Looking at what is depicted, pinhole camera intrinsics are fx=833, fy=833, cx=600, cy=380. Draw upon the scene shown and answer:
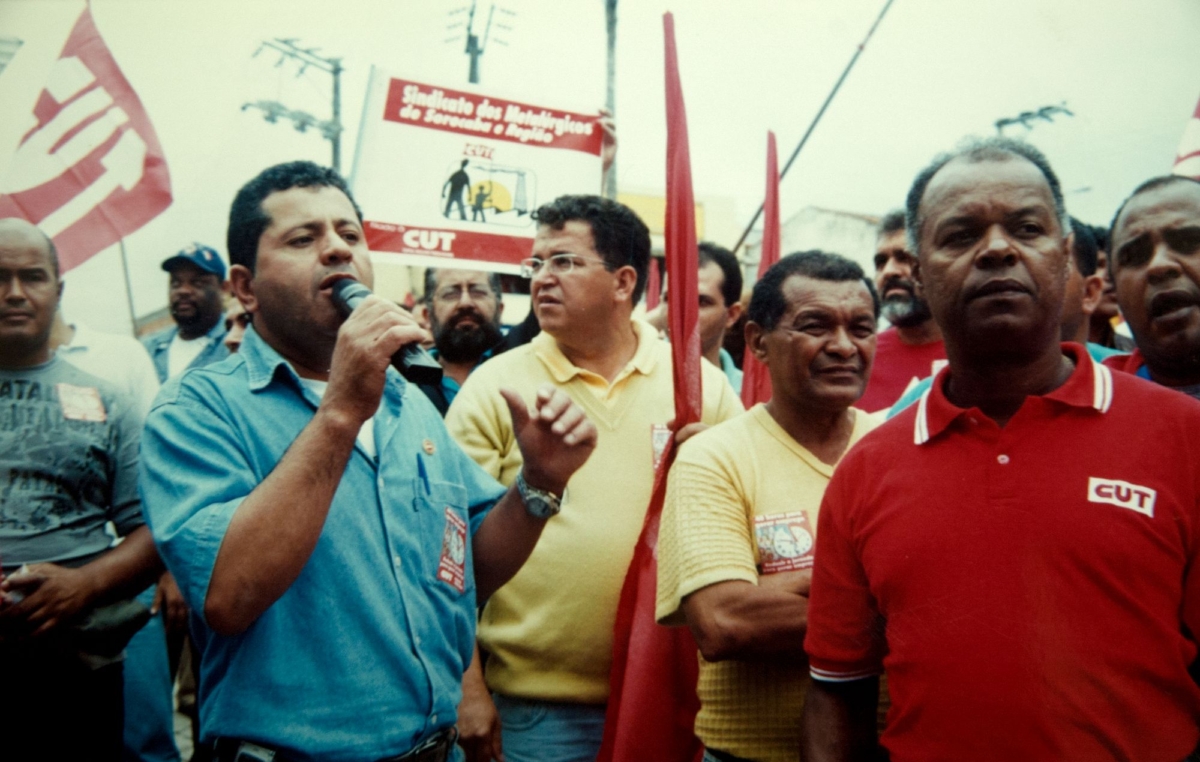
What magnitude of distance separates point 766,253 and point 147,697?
9.75ft

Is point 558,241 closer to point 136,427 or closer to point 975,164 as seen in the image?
point 136,427

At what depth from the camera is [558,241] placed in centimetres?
308

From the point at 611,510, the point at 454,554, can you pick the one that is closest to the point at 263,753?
the point at 454,554

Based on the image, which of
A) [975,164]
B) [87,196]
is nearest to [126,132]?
[87,196]

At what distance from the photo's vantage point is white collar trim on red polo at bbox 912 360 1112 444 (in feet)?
4.50

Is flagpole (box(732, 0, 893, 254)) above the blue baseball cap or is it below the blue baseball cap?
above

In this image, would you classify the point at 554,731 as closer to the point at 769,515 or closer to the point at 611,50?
the point at 769,515

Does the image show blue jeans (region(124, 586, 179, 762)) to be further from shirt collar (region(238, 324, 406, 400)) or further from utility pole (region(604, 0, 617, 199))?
utility pole (region(604, 0, 617, 199))

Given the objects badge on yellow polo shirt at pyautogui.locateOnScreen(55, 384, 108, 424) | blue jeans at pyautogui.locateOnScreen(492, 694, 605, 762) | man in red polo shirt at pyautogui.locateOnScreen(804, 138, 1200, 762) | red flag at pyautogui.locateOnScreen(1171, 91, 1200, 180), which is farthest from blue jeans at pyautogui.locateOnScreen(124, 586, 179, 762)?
red flag at pyautogui.locateOnScreen(1171, 91, 1200, 180)

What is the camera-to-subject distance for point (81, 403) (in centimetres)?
253

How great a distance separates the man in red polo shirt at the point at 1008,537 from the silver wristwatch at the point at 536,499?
24.9 inches

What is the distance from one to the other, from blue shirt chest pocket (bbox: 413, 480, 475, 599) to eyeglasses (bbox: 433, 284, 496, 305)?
8.38ft

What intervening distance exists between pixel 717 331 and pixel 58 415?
9.52 ft

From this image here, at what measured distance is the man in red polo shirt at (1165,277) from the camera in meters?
2.19
